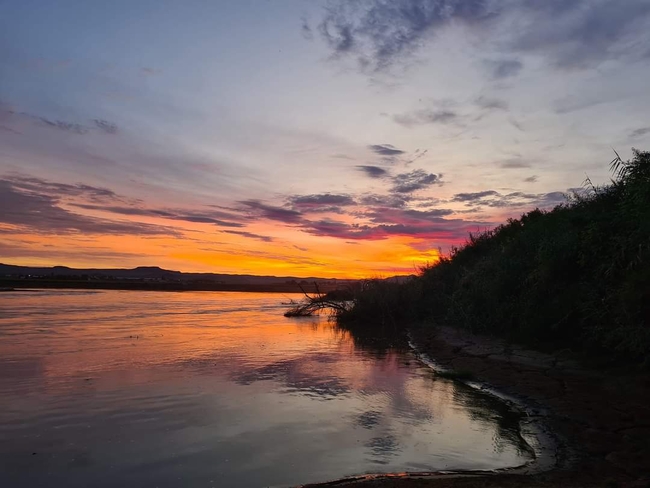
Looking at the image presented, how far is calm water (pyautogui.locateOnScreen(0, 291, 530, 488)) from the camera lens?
614 cm

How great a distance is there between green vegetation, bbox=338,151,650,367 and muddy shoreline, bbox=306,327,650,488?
757 millimetres

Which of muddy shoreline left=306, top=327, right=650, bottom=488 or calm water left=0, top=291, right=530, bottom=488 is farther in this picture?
calm water left=0, top=291, right=530, bottom=488

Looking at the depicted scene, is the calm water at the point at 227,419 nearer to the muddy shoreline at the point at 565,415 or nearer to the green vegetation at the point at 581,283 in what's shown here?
the muddy shoreline at the point at 565,415

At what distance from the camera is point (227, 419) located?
821cm

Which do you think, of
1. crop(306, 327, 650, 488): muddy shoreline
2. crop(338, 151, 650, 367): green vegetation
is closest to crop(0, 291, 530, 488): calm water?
crop(306, 327, 650, 488): muddy shoreline

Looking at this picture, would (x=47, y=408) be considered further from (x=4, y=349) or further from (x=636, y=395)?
(x=636, y=395)

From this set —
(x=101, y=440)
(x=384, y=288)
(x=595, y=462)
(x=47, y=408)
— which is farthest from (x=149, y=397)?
(x=384, y=288)

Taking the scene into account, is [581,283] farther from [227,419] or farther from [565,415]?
[227,419]

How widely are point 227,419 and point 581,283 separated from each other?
31.8ft

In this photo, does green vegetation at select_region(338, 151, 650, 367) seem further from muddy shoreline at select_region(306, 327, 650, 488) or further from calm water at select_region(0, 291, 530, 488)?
calm water at select_region(0, 291, 530, 488)

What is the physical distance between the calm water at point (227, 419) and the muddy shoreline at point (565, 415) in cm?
55

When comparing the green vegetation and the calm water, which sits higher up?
the green vegetation

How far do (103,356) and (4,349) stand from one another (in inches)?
127

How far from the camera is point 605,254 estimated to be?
12977 mm
